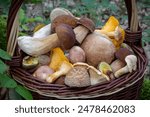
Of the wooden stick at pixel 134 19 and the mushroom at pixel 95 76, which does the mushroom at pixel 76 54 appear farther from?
the wooden stick at pixel 134 19

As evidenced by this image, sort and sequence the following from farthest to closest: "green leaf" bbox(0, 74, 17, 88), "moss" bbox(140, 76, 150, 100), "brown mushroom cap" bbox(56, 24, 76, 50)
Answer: "moss" bbox(140, 76, 150, 100)
"brown mushroom cap" bbox(56, 24, 76, 50)
"green leaf" bbox(0, 74, 17, 88)

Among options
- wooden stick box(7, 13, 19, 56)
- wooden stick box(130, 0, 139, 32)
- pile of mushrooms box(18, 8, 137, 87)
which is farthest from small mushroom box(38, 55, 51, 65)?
wooden stick box(130, 0, 139, 32)

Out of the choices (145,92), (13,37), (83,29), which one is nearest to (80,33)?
(83,29)

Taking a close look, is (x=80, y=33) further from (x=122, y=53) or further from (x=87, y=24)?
(x=122, y=53)

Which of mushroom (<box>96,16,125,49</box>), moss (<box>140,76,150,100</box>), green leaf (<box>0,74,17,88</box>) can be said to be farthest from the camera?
moss (<box>140,76,150,100</box>)

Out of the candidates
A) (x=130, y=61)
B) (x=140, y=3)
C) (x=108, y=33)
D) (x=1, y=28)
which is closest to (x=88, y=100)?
(x=130, y=61)

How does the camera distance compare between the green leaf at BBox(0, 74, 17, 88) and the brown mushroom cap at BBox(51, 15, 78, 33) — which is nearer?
the green leaf at BBox(0, 74, 17, 88)

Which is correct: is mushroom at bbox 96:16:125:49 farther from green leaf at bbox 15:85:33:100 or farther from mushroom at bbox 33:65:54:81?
green leaf at bbox 15:85:33:100
